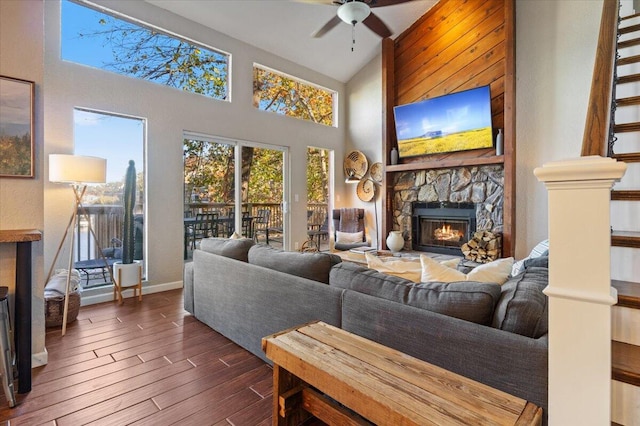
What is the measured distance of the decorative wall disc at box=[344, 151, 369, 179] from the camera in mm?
6238

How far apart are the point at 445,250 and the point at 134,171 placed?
4.56 meters

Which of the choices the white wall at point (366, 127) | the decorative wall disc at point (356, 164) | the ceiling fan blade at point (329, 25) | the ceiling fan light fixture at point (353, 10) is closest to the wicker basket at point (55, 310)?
the ceiling fan light fixture at point (353, 10)

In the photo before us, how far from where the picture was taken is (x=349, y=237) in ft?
19.5

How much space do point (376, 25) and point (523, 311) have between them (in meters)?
4.38

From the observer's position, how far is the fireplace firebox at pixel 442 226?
485cm

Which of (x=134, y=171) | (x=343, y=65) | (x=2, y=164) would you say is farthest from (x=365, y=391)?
(x=343, y=65)

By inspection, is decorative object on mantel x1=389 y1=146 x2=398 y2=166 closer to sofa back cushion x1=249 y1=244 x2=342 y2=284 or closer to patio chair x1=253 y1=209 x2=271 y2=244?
patio chair x1=253 y1=209 x2=271 y2=244

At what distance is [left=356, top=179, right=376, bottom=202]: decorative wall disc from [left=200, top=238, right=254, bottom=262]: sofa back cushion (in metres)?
3.79

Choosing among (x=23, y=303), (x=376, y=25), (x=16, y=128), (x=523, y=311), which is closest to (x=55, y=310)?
(x=23, y=303)

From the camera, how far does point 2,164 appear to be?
203cm

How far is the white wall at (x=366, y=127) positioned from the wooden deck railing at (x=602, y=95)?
4.27 metres

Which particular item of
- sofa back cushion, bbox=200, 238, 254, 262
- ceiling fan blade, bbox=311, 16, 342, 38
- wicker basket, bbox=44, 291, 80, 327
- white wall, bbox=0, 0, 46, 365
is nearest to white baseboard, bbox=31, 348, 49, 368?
white wall, bbox=0, 0, 46, 365

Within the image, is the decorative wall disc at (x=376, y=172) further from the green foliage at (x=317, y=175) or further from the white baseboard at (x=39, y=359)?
the white baseboard at (x=39, y=359)

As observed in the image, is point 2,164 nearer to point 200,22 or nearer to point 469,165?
point 200,22
